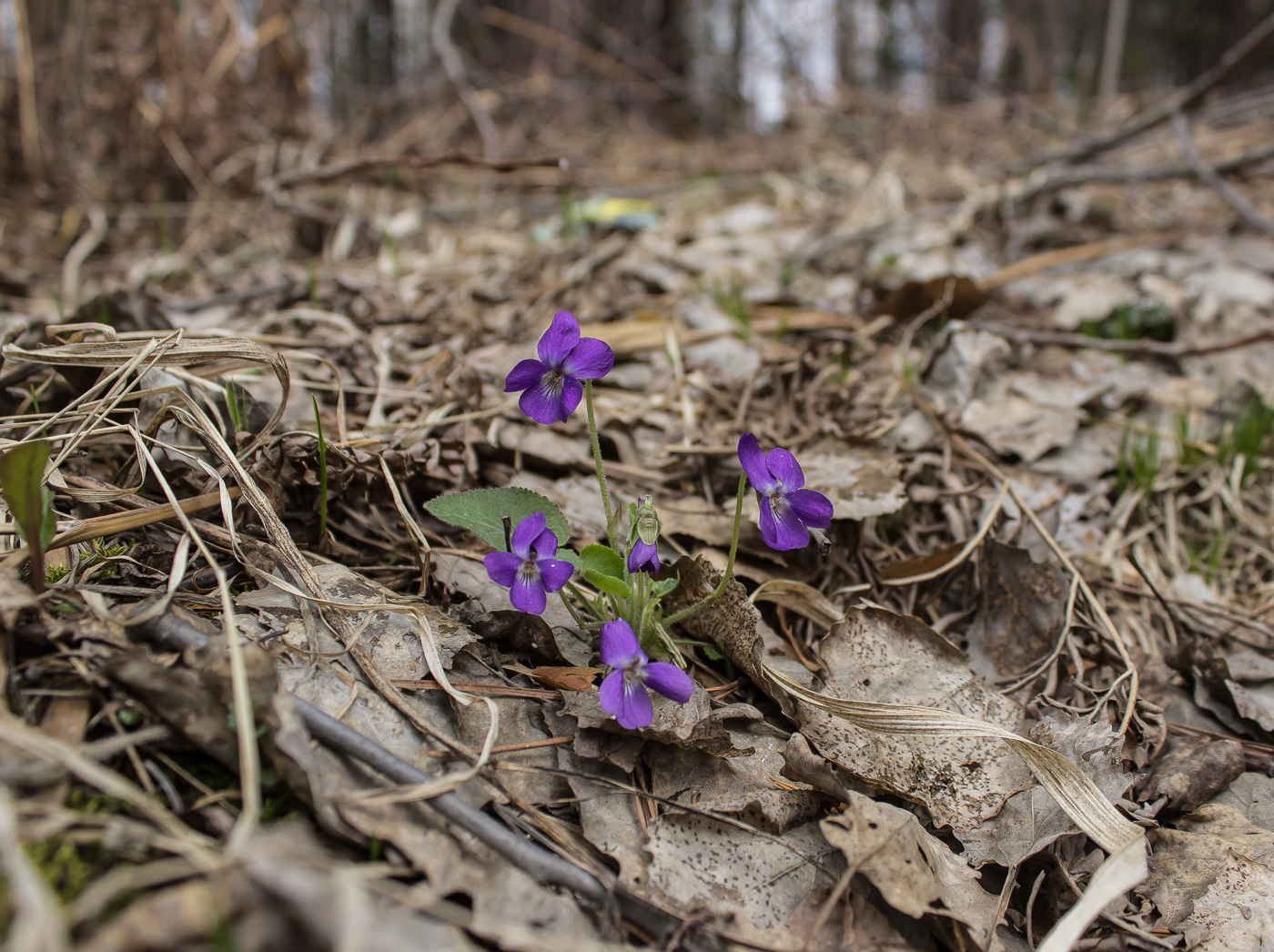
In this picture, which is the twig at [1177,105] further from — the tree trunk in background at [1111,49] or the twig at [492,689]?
the tree trunk in background at [1111,49]

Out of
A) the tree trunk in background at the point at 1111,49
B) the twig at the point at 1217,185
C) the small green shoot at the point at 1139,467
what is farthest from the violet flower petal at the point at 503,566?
the tree trunk in background at the point at 1111,49

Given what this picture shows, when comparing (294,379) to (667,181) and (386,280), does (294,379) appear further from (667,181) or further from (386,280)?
(667,181)

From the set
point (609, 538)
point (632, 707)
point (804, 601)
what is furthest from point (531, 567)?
point (804, 601)

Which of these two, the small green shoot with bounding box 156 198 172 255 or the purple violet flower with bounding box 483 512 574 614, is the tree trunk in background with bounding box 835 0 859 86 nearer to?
the small green shoot with bounding box 156 198 172 255

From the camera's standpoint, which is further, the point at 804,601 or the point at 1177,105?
the point at 1177,105

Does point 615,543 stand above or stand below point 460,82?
below

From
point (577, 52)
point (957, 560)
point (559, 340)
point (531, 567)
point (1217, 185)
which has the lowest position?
point (957, 560)

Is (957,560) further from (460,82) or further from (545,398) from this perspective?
(460,82)
